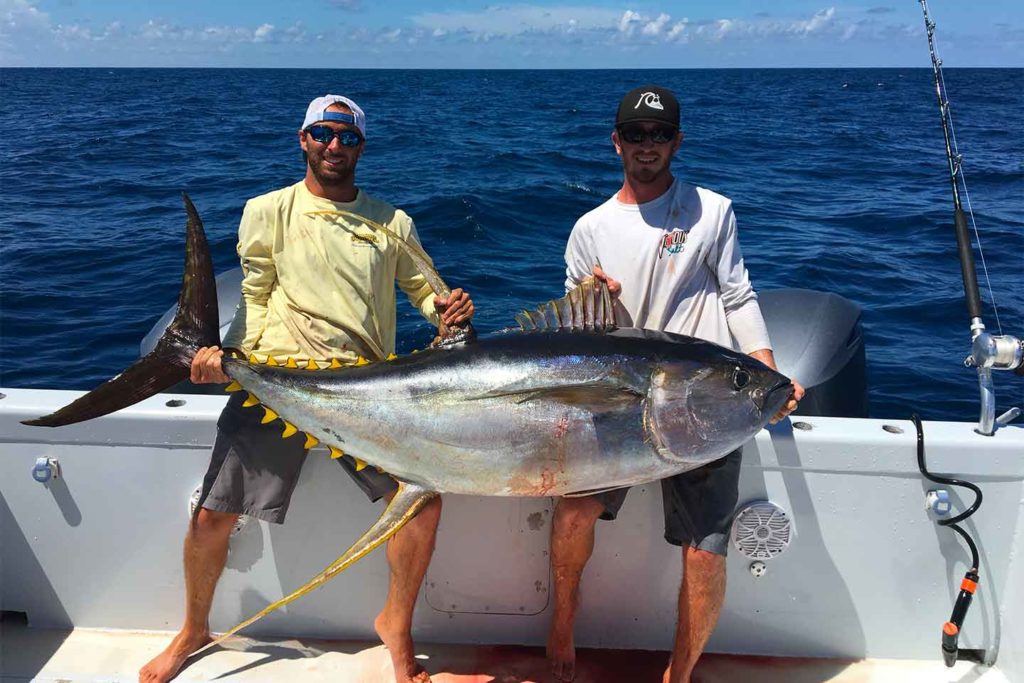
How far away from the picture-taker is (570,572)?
7.94 ft

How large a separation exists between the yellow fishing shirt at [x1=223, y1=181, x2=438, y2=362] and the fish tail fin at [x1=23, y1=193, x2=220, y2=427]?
0.66ft

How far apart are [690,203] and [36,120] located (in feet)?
83.9

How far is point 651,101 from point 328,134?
39.7 inches

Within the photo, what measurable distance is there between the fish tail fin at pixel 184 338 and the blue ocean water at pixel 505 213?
3.24 meters

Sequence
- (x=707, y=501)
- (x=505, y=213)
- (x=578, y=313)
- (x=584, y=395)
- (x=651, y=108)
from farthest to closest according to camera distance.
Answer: (x=505, y=213)
(x=651, y=108)
(x=707, y=501)
(x=578, y=313)
(x=584, y=395)

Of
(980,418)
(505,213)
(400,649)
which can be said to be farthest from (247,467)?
(505,213)

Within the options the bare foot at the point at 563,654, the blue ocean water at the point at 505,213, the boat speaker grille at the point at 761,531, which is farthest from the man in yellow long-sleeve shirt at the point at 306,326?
the blue ocean water at the point at 505,213

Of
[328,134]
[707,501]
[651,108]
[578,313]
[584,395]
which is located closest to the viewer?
[584,395]

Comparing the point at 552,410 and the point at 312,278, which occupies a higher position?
the point at 312,278

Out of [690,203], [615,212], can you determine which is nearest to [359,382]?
[615,212]

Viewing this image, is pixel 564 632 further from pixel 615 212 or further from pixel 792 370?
pixel 792 370

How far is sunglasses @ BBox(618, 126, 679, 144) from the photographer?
7.75 feet

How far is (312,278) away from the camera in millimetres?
2428

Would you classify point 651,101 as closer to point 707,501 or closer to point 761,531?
point 707,501
